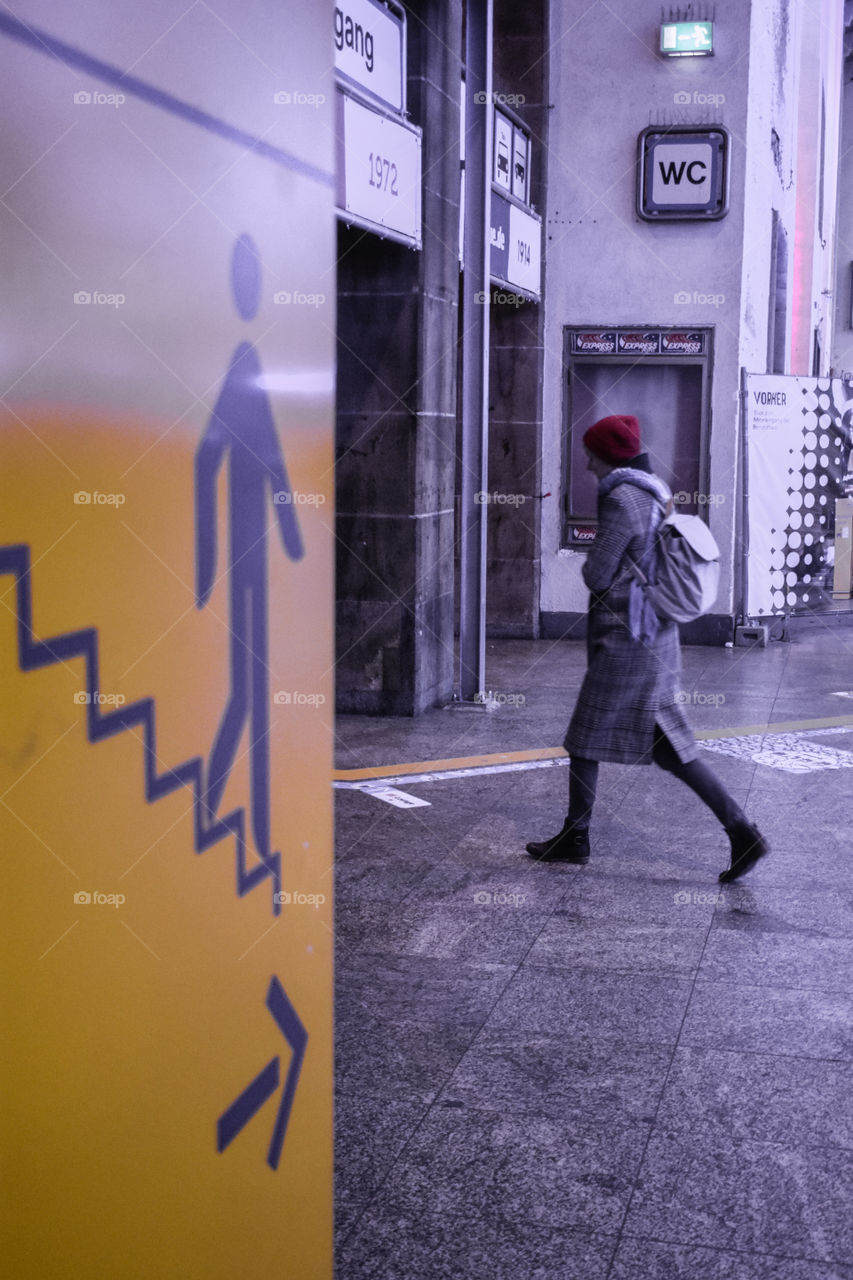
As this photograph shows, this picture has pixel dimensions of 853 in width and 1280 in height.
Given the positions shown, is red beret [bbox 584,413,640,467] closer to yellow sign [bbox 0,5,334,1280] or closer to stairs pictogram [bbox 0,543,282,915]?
yellow sign [bbox 0,5,334,1280]

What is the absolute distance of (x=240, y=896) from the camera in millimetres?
1543

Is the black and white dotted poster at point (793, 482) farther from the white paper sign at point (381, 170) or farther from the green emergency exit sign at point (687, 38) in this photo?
the white paper sign at point (381, 170)

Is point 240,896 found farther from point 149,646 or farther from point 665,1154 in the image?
point 665,1154

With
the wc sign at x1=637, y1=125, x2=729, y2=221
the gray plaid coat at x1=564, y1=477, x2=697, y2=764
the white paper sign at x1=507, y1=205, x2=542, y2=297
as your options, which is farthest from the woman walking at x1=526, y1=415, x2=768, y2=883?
Answer: the wc sign at x1=637, y1=125, x2=729, y2=221

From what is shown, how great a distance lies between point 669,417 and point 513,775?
5906 mm

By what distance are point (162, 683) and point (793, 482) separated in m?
11.5

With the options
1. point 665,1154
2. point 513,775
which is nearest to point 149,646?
point 665,1154

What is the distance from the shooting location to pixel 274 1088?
165 cm

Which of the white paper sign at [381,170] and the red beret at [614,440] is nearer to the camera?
the red beret at [614,440]

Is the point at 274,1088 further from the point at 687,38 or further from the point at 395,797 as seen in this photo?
the point at 687,38

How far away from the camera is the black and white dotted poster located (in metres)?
12.0

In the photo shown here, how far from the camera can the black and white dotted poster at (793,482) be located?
1195 cm

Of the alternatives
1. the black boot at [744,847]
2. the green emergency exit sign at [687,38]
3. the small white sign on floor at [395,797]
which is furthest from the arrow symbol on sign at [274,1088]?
the green emergency exit sign at [687,38]

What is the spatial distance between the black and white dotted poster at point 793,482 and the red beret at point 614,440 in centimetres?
Result: 667
